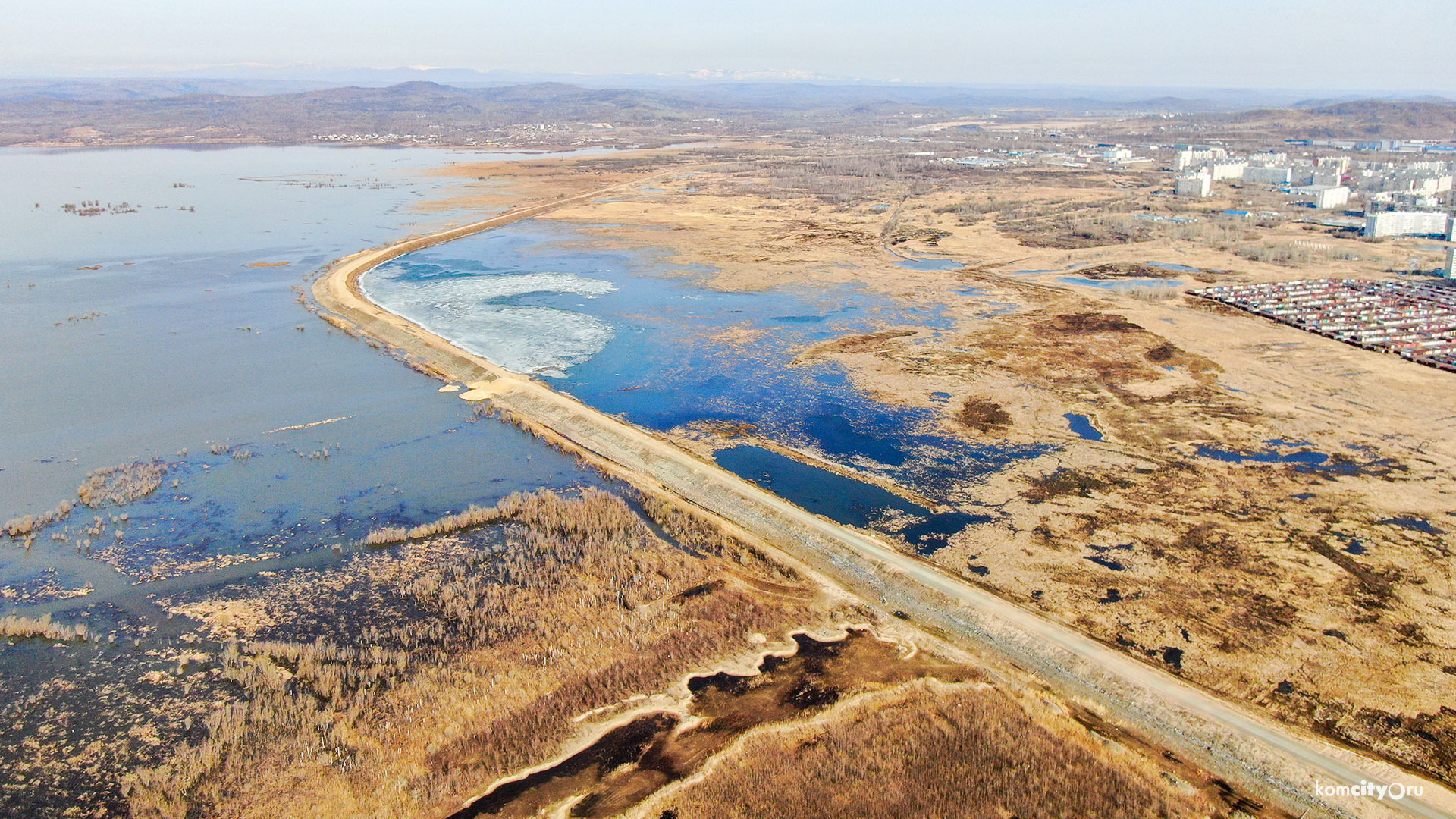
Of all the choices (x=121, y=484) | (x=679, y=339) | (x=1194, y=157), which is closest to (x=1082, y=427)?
(x=679, y=339)

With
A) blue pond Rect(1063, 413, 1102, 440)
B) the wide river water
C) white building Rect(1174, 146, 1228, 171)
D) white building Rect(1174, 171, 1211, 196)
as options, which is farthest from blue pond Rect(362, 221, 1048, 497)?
white building Rect(1174, 146, 1228, 171)

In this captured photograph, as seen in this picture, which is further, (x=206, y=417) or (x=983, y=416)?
(x=206, y=417)

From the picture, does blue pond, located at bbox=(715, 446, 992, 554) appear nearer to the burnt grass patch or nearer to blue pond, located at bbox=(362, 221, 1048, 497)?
blue pond, located at bbox=(362, 221, 1048, 497)

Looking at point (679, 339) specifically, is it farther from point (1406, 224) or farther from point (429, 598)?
point (1406, 224)

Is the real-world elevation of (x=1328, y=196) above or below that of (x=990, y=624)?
above

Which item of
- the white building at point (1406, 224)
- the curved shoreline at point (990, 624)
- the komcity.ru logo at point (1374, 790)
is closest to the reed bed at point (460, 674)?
the curved shoreline at point (990, 624)

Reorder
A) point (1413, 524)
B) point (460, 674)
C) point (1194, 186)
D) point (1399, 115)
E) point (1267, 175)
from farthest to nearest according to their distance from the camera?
point (1399, 115) → point (1267, 175) → point (1194, 186) → point (1413, 524) → point (460, 674)

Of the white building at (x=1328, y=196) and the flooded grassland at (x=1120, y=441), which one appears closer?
the flooded grassland at (x=1120, y=441)

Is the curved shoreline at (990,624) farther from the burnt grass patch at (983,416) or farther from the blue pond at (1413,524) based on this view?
the blue pond at (1413,524)
